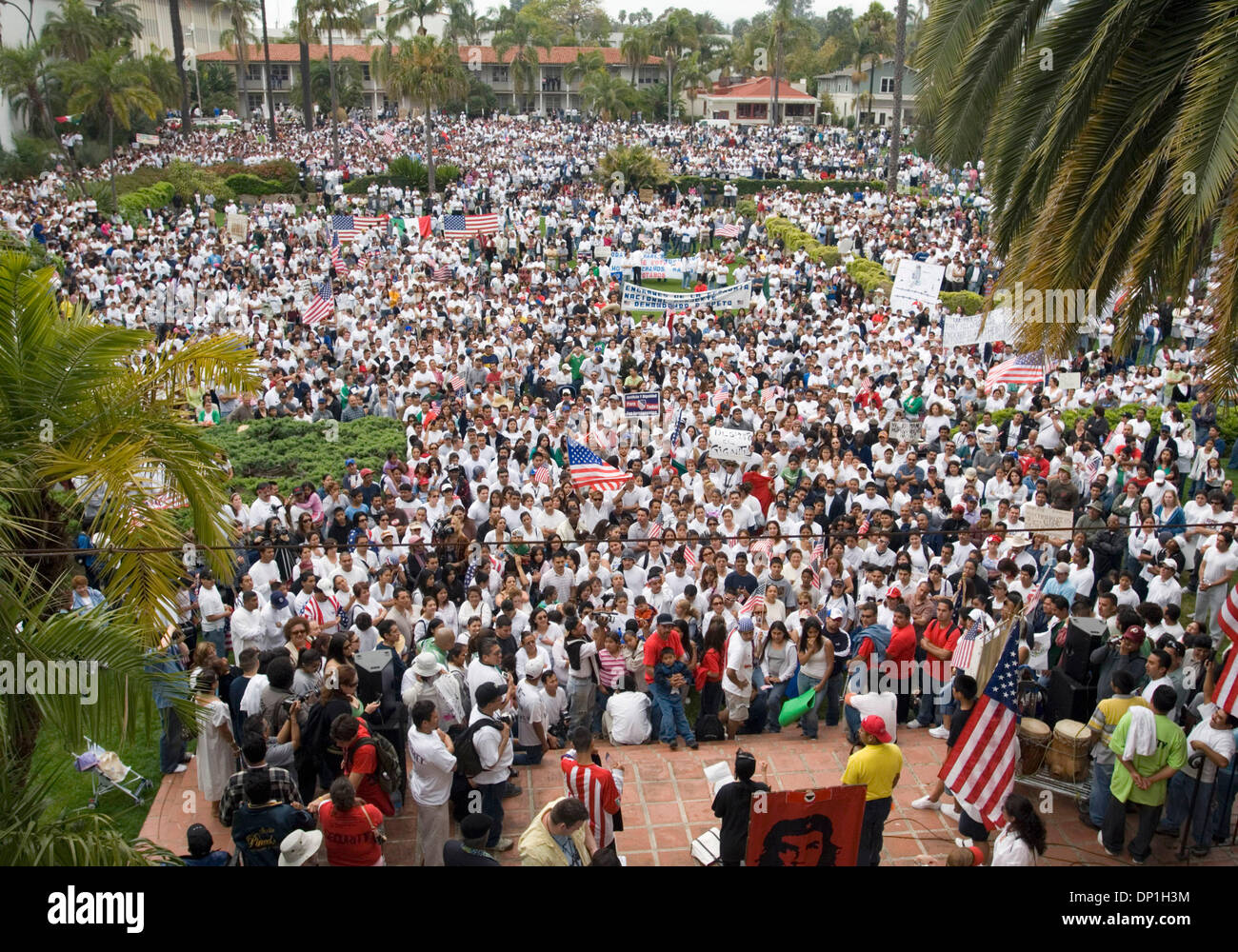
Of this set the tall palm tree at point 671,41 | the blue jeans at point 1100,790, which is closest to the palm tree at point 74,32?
the tall palm tree at point 671,41

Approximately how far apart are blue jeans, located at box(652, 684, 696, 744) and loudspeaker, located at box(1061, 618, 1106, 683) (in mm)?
3212

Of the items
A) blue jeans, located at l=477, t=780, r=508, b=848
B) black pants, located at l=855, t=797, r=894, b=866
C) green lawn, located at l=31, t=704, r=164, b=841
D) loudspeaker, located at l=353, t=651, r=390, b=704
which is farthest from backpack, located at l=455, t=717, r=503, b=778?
black pants, located at l=855, t=797, r=894, b=866

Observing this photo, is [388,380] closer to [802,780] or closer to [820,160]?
[802,780]

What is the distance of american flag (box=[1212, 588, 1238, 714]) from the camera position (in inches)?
290

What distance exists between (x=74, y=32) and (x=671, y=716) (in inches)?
2114

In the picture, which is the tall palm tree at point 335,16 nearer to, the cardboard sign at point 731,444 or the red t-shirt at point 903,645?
the cardboard sign at point 731,444

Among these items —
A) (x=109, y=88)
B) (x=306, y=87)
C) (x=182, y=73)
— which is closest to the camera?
(x=109, y=88)

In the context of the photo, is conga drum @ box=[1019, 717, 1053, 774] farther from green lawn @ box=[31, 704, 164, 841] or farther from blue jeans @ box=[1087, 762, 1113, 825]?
green lawn @ box=[31, 704, 164, 841]

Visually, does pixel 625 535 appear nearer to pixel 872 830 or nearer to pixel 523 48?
pixel 872 830

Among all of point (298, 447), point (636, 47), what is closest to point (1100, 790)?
point (298, 447)

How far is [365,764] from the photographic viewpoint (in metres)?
7.29
